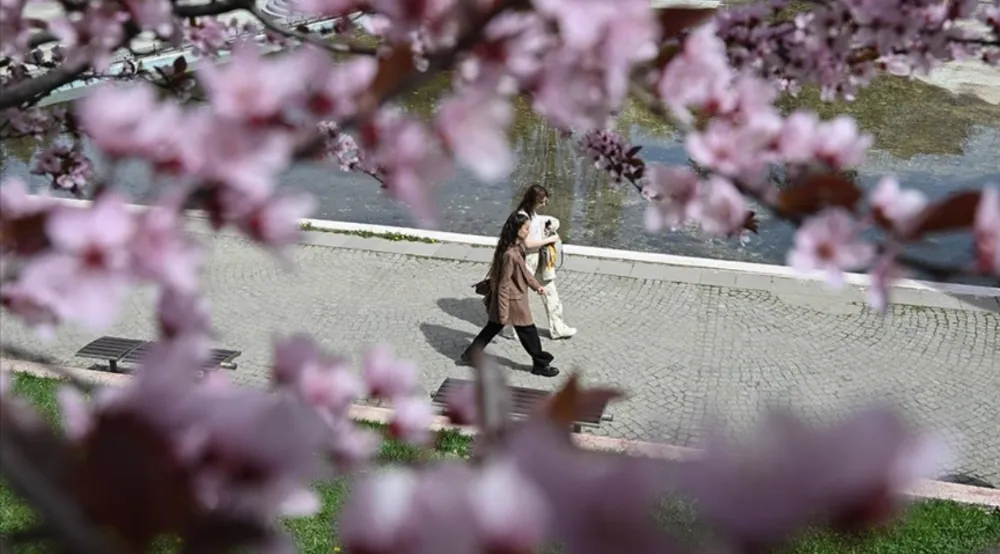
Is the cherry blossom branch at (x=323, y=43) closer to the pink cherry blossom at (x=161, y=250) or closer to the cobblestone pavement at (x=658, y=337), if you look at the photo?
the pink cherry blossom at (x=161, y=250)

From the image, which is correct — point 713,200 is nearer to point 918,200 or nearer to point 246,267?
point 918,200

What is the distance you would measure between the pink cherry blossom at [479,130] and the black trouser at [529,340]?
19.3 ft

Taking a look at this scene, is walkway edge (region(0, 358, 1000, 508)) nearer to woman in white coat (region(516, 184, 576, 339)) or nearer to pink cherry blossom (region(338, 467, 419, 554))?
woman in white coat (region(516, 184, 576, 339))

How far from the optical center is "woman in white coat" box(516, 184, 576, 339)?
675 centimetres

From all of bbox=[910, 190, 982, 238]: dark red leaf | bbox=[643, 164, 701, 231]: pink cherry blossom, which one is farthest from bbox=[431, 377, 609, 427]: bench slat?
bbox=[910, 190, 982, 238]: dark red leaf

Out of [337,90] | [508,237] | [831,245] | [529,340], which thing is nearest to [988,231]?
[831,245]

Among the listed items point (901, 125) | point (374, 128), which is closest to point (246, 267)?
point (374, 128)

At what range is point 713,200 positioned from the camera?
1.28 m

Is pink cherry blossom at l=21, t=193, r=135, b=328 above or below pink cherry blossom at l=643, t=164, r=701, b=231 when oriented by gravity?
above

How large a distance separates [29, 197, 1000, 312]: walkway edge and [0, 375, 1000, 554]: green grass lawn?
3.17 metres

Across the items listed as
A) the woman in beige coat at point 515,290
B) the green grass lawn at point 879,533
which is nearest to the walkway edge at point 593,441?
the green grass lawn at point 879,533

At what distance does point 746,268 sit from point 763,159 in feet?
25.9

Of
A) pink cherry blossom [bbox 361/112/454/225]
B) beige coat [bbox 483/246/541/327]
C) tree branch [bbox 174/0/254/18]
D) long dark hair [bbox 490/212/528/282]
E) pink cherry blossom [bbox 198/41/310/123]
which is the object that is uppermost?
pink cherry blossom [bbox 198/41/310/123]

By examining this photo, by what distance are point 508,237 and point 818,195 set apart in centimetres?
561
